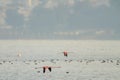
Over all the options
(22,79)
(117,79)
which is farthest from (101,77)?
(22,79)

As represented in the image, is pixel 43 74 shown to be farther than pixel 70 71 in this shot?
No

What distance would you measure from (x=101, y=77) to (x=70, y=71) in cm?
1659

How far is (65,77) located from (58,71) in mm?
14368

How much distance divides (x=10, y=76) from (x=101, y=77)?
75.6 feet

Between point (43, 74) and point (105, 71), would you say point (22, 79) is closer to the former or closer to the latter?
point (43, 74)

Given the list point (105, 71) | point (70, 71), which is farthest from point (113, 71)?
point (70, 71)

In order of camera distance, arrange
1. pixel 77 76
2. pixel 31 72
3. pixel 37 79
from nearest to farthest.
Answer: pixel 37 79 → pixel 77 76 → pixel 31 72

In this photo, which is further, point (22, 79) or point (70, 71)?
point (70, 71)

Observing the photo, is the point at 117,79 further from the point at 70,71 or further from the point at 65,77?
the point at 70,71

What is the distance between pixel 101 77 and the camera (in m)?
103

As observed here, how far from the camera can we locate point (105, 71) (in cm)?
11812

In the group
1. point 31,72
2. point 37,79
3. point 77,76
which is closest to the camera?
point 37,79

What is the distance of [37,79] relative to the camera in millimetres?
98562

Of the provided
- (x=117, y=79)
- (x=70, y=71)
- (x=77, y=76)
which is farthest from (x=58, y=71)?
(x=117, y=79)
